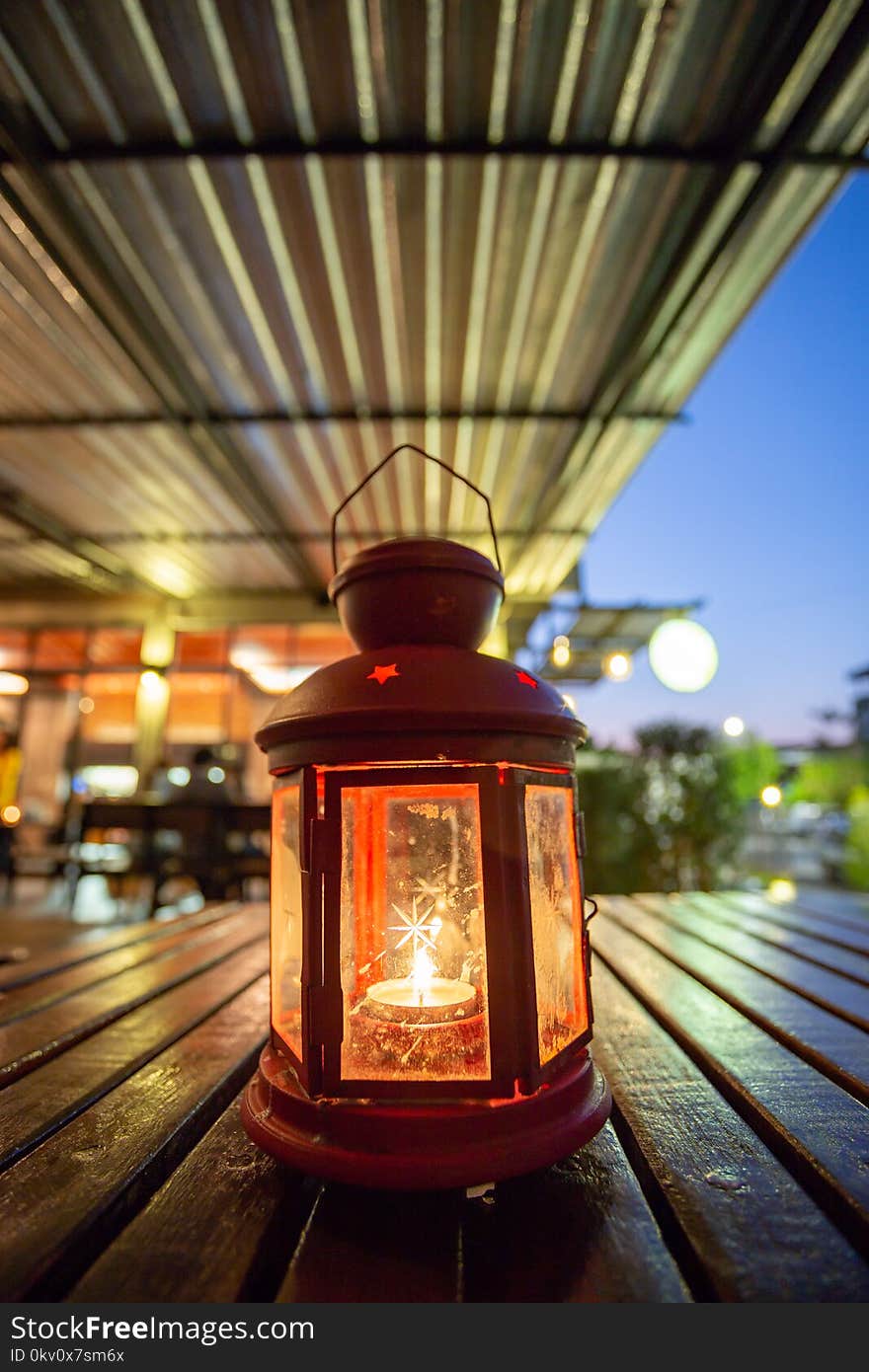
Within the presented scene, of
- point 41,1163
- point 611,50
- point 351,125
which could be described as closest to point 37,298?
point 351,125

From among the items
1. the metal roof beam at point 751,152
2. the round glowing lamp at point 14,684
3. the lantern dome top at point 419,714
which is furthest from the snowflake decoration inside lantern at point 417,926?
the round glowing lamp at point 14,684

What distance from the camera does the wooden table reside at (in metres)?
0.80

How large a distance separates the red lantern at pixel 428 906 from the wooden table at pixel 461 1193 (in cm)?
8

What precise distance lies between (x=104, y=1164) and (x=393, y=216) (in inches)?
160

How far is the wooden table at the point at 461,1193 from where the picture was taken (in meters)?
0.80

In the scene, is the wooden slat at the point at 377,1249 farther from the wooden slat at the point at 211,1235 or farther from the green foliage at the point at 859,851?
the green foliage at the point at 859,851

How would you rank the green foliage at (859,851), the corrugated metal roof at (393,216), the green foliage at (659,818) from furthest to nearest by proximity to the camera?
1. the green foliage at (859,851)
2. the green foliage at (659,818)
3. the corrugated metal roof at (393,216)

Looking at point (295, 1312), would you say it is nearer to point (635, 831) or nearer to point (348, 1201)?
point (348, 1201)

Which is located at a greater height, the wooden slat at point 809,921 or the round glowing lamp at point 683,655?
the round glowing lamp at point 683,655

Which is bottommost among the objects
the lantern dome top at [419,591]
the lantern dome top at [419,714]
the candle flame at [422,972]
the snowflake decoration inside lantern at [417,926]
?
the candle flame at [422,972]

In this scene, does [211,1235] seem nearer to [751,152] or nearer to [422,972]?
[422,972]

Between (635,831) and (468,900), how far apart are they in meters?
6.18

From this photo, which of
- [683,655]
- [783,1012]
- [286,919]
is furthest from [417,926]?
[683,655]

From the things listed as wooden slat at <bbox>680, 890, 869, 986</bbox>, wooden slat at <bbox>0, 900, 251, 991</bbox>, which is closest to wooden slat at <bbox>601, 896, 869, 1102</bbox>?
wooden slat at <bbox>680, 890, 869, 986</bbox>
